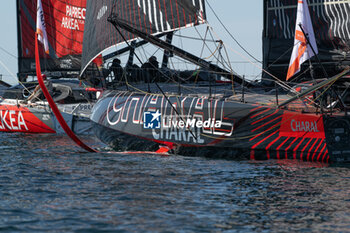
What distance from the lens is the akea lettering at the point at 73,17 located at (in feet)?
103

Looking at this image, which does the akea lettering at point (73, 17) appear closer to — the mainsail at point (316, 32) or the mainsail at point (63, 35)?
the mainsail at point (63, 35)

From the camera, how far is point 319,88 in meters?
13.8

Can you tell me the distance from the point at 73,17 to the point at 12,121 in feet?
24.1

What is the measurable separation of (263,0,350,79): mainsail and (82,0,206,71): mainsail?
408 cm

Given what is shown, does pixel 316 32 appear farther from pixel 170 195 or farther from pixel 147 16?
pixel 170 195

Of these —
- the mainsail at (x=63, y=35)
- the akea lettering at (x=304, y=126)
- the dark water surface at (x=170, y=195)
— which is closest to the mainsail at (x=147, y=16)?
the dark water surface at (x=170, y=195)

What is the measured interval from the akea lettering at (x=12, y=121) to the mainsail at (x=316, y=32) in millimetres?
10924

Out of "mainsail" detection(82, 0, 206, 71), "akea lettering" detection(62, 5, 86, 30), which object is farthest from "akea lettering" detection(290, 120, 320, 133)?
"akea lettering" detection(62, 5, 86, 30)

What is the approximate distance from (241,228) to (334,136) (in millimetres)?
5546

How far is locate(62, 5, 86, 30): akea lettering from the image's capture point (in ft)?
103

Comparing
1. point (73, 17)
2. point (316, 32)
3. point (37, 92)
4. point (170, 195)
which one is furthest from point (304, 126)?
point (73, 17)

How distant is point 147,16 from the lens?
56.4 ft

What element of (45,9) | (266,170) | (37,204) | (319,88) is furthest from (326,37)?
(45,9)

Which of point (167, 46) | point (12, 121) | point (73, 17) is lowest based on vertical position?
point (12, 121)
